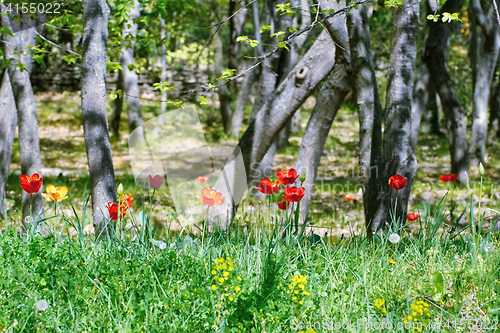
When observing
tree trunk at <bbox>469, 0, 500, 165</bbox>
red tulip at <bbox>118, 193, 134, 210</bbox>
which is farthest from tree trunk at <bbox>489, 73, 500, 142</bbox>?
red tulip at <bbox>118, 193, 134, 210</bbox>

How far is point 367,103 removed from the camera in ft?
13.8

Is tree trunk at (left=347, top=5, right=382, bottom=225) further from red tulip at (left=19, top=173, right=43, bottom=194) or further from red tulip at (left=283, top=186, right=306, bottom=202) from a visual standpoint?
red tulip at (left=19, top=173, right=43, bottom=194)

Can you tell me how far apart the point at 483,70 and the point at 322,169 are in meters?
4.02

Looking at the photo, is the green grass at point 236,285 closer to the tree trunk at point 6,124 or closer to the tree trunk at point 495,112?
the tree trunk at point 6,124

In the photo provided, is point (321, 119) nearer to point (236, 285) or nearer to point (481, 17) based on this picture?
point (236, 285)

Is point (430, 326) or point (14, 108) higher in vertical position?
point (14, 108)

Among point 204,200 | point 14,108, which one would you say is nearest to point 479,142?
point 204,200

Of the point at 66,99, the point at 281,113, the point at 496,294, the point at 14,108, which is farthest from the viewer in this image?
the point at 66,99

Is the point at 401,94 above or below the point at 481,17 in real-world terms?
below

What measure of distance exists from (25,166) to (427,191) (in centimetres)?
655

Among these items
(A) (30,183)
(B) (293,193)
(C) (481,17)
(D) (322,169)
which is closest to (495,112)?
(C) (481,17)

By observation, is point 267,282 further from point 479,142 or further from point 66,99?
point 66,99

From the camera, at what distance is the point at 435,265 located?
8.55 feet

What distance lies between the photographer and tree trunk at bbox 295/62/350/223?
14.9ft
